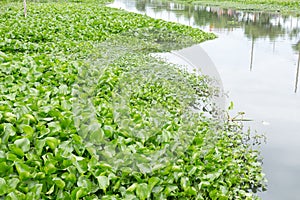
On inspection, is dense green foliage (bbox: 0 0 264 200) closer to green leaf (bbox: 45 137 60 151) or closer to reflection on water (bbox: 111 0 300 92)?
green leaf (bbox: 45 137 60 151)

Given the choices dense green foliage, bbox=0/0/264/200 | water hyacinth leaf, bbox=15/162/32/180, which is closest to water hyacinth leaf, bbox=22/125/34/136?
dense green foliage, bbox=0/0/264/200

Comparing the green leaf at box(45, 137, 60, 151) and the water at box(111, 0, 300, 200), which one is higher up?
the green leaf at box(45, 137, 60, 151)

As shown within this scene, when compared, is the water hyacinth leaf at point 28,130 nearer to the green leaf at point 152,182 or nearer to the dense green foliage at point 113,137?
the dense green foliage at point 113,137

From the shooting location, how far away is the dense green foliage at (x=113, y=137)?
Answer: 2662 mm

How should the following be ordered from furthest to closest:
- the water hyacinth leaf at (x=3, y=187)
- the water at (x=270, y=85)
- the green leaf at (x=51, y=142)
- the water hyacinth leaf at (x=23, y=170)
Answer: the water at (x=270, y=85)
the green leaf at (x=51, y=142)
the water hyacinth leaf at (x=23, y=170)
the water hyacinth leaf at (x=3, y=187)

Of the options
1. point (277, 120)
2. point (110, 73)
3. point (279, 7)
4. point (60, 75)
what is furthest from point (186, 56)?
point (279, 7)

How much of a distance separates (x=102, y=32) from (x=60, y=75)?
492cm

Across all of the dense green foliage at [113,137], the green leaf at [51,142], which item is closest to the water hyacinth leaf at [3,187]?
the dense green foliage at [113,137]

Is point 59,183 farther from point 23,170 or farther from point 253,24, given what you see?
point 253,24

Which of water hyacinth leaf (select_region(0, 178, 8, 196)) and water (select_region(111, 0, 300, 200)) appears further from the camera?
water (select_region(111, 0, 300, 200))

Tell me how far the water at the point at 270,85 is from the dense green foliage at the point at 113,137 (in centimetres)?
34

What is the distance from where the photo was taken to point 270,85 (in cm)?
716

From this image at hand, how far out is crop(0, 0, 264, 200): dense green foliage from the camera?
2662 millimetres

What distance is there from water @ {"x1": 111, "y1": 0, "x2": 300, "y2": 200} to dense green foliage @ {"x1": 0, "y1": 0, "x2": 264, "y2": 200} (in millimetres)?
340
